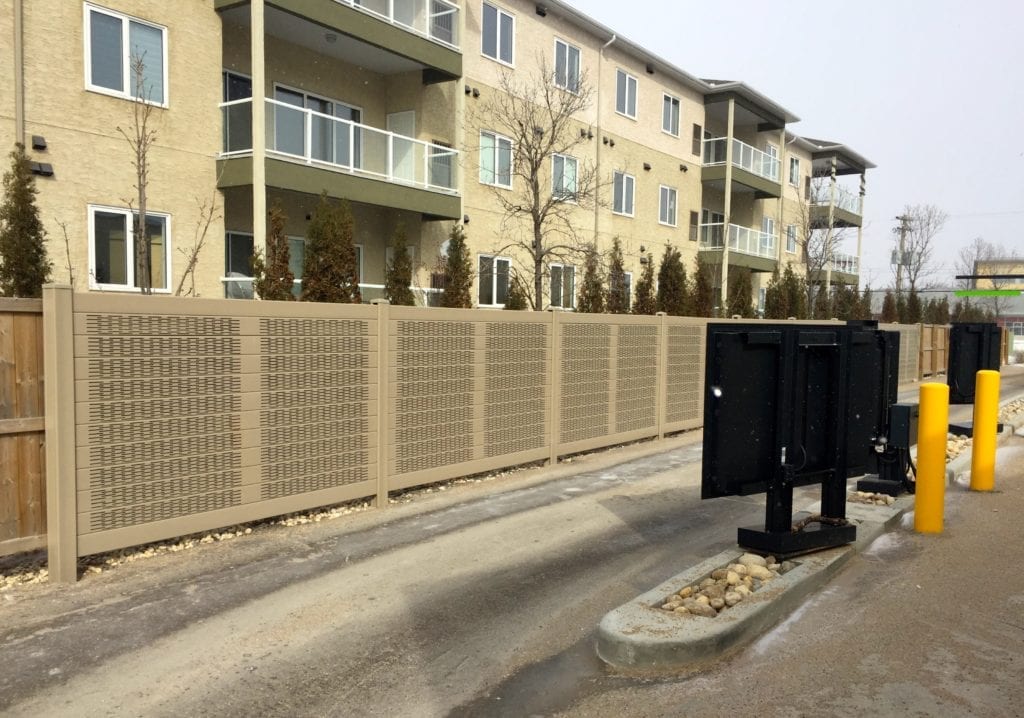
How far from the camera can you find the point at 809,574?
546 centimetres

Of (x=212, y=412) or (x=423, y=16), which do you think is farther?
(x=423, y=16)

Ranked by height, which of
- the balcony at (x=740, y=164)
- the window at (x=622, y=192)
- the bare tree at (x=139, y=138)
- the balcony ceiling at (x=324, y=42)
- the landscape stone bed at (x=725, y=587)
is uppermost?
the balcony at (x=740, y=164)

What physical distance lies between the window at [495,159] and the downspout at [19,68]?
1069 centimetres

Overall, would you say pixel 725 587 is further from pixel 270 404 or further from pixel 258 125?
Answer: pixel 258 125

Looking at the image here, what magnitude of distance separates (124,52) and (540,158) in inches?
366

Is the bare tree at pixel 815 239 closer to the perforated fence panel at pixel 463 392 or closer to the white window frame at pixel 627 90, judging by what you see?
the white window frame at pixel 627 90

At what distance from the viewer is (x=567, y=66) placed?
2294 centimetres

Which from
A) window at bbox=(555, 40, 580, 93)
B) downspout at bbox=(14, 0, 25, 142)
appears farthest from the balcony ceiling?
window at bbox=(555, 40, 580, 93)

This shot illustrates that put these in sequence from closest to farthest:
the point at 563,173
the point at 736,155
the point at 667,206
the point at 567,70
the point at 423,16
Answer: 1. the point at 423,16
2. the point at 563,173
3. the point at 567,70
4. the point at 667,206
5. the point at 736,155

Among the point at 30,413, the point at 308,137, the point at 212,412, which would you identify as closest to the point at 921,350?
the point at 308,137

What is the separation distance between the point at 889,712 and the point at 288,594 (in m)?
3.80

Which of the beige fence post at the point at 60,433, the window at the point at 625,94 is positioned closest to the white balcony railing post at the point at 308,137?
the beige fence post at the point at 60,433

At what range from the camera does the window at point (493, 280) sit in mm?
20469

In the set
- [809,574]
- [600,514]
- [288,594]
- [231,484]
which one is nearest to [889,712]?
[809,574]
